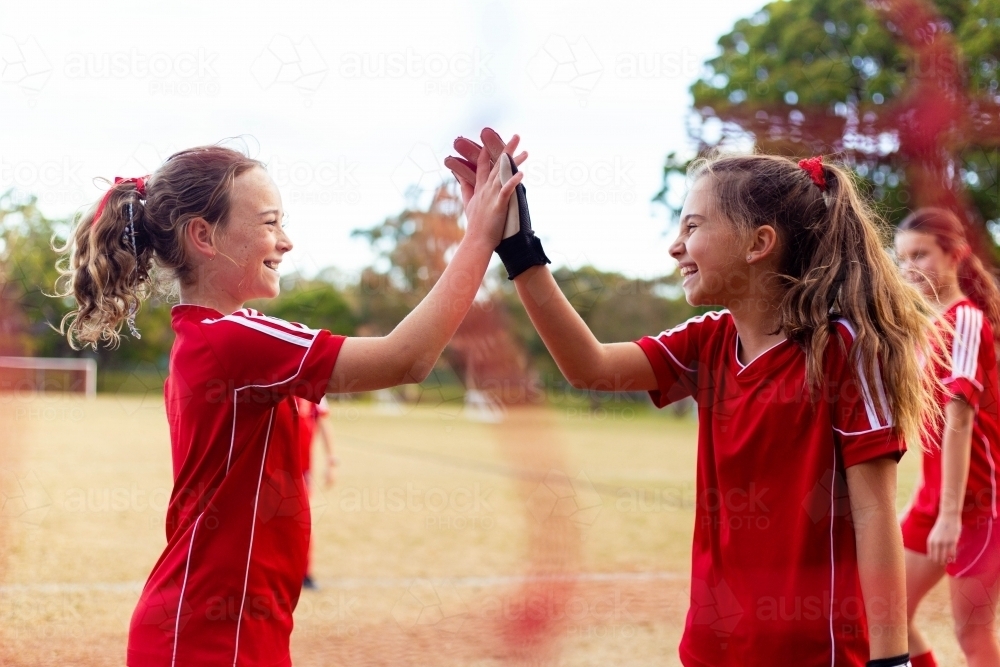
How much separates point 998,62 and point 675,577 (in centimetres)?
484

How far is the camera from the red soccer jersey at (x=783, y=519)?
156cm

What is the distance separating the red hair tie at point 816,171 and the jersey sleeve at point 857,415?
365 millimetres

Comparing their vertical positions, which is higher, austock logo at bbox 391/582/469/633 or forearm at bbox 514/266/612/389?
forearm at bbox 514/266/612/389

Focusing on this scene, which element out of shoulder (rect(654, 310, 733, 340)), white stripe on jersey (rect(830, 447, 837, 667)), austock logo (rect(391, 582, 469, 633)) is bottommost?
austock logo (rect(391, 582, 469, 633))

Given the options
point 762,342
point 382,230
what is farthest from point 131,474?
point 762,342

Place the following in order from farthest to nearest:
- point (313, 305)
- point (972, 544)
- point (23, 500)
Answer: point (23, 500) < point (313, 305) < point (972, 544)

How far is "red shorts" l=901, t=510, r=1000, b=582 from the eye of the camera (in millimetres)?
2883

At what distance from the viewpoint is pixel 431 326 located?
157cm

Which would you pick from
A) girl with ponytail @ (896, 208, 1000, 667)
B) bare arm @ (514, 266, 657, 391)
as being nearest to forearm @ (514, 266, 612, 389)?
bare arm @ (514, 266, 657, 391)

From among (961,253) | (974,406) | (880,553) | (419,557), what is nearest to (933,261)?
(961,253)

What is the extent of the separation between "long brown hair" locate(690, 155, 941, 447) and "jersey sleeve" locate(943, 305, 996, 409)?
0.96 meters

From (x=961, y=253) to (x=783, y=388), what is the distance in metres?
1.83

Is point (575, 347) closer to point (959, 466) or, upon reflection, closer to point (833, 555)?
point (833, 555)

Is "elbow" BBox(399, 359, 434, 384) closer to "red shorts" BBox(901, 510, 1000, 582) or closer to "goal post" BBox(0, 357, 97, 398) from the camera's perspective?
"red shorts" BBox(901, 510, 1000, 582)
